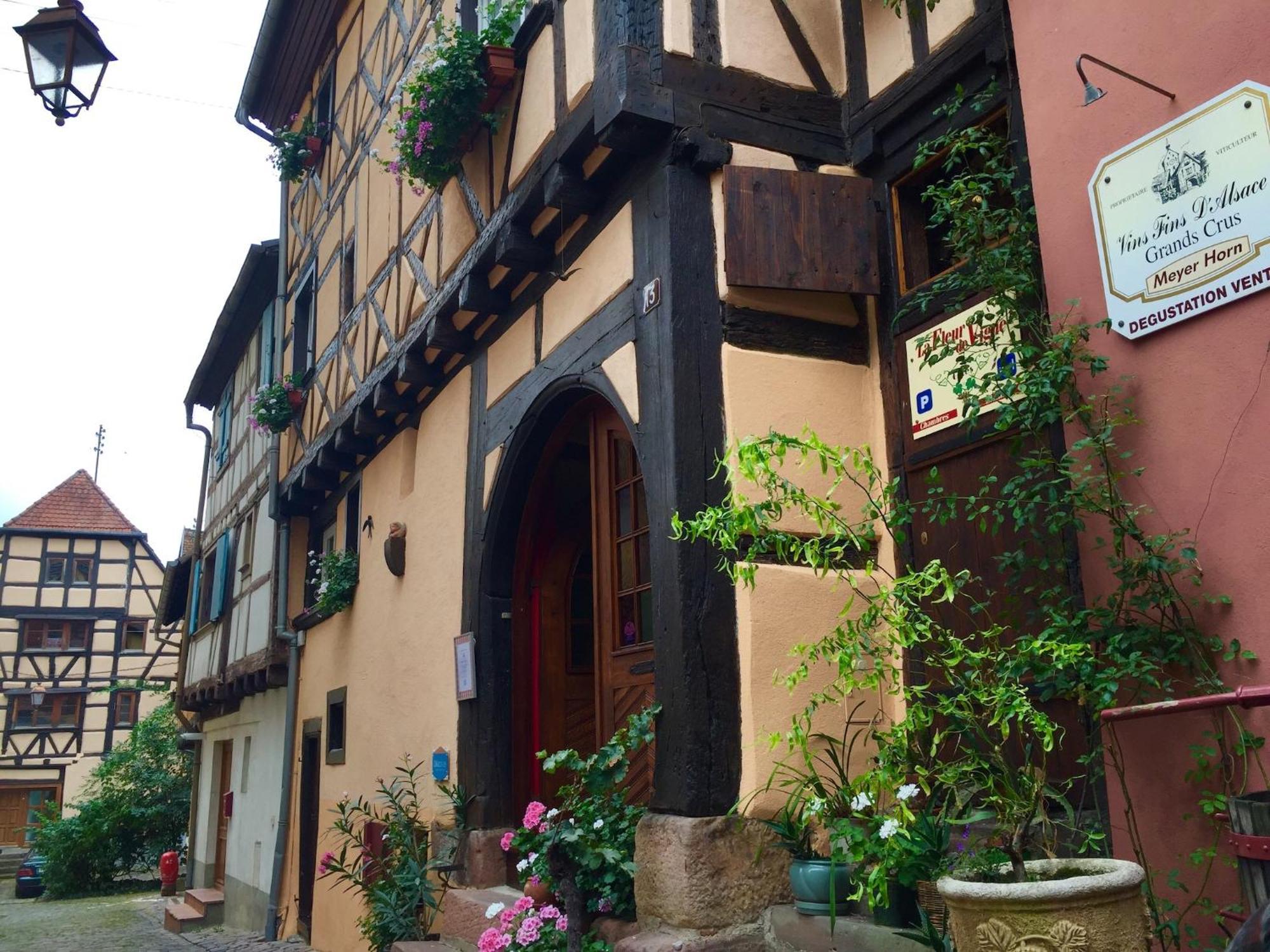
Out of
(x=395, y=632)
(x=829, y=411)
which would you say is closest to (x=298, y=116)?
(x=395, y=632)

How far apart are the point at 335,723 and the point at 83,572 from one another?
23586 mm

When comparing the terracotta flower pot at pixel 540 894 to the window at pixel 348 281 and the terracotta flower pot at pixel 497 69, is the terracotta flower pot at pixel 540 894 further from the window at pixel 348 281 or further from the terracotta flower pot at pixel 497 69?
the window at pixel 348 281

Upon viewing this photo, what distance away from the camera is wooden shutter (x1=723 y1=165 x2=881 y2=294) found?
4.43 meters

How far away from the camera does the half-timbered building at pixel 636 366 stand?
4164mm

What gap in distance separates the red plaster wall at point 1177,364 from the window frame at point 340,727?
6.40m

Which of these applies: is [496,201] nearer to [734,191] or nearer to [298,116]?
[734,191]

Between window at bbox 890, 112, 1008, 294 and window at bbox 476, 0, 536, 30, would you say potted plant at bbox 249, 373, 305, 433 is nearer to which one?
window at bbox 476, 0, 536, 30

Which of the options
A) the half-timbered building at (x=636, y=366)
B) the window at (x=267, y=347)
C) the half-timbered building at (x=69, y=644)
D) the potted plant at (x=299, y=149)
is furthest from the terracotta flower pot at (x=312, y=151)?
the half-timbered building at (x=69, y=644)

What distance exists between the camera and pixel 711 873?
3.88 metres

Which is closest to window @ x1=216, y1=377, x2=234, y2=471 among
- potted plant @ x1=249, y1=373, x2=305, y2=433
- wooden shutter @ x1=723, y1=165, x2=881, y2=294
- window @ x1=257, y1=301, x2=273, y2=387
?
window @ x1=257, y1=301, x2=273, y2=387

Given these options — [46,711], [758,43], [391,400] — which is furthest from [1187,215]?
[46,711]

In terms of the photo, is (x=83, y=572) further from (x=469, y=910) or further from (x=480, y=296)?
(x=469, y=910)

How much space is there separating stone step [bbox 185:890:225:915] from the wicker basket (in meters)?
11.4

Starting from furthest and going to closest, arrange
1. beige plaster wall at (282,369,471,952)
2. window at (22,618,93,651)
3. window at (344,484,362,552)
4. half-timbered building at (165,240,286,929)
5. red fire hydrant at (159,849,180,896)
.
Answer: window at (22,618,93,651)
red fire hydrant at (159,849,180,896)
half-timbered building at (165,240,286,929)
window at (344,484,362,552)
beige plaster wall at (282,369,471,952)
